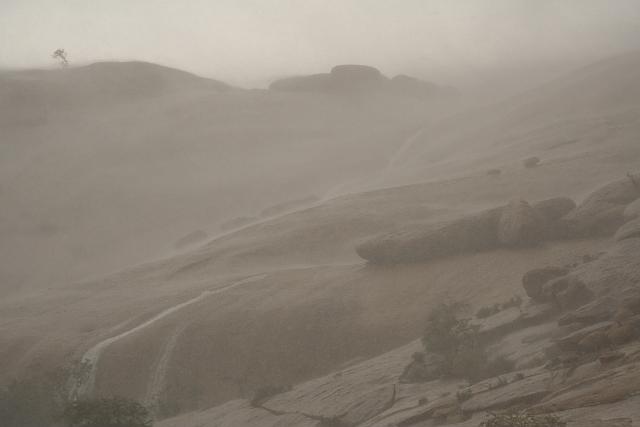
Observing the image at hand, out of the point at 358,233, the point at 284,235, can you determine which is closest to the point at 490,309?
the point at 358,233

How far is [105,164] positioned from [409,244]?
62.8 m

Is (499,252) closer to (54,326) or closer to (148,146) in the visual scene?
(54,326)

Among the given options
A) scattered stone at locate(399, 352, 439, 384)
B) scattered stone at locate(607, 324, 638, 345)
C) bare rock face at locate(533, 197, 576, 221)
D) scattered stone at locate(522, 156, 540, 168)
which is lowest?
scattered stone at locate(399, 352, 439, 384)

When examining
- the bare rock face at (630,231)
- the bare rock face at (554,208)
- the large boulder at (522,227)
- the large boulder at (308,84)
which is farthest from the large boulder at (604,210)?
the large boulder at (308,84)

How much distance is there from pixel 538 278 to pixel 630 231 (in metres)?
5.81

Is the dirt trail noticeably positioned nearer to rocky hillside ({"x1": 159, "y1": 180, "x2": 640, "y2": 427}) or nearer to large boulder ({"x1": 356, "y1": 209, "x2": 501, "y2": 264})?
rocky hillside ({"x1": 159, "y1": 180, "x2": 640, "y2": 427})

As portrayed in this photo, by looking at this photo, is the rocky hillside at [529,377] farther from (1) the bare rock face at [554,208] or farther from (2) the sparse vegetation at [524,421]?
(1) the bare rock face at [554,208]

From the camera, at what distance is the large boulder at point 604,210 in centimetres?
3464

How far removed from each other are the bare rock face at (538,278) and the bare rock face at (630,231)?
4.03 meters

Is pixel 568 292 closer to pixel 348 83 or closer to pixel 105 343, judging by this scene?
pixel 105 343

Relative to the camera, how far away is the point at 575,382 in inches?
661

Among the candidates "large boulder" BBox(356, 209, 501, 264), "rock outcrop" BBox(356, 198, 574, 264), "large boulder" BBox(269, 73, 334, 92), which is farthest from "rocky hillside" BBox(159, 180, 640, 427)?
"large boulder" BBox(269, 73, 334, 92)

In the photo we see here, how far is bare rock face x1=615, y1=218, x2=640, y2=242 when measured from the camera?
1163 inches

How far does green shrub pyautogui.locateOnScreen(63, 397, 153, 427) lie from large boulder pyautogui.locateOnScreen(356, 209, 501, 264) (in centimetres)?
1797
